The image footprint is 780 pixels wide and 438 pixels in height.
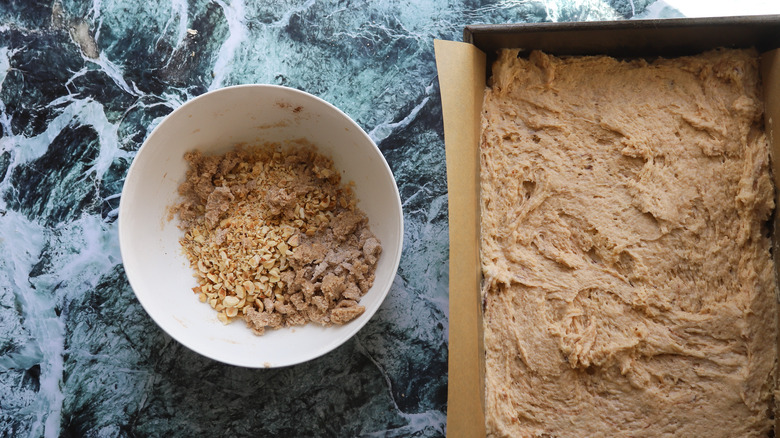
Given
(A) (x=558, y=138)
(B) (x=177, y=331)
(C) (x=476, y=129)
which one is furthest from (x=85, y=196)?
(A) (x=558, y=138)

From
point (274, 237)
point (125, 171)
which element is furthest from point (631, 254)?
point (125, 171)

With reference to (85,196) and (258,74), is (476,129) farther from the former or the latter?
(85,196)

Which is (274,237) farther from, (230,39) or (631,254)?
(631,254)

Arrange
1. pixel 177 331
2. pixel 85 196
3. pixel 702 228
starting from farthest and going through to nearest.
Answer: pixel 85 196
pixel 702 228
pixel 177 331

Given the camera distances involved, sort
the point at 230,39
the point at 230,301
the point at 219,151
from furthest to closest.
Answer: the point at 230,39 < the point at 219,151 < the point at 230,301

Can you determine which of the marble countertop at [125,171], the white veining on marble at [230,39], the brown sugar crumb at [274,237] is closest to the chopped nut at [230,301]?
the brown sugar crumb at [274,237]
